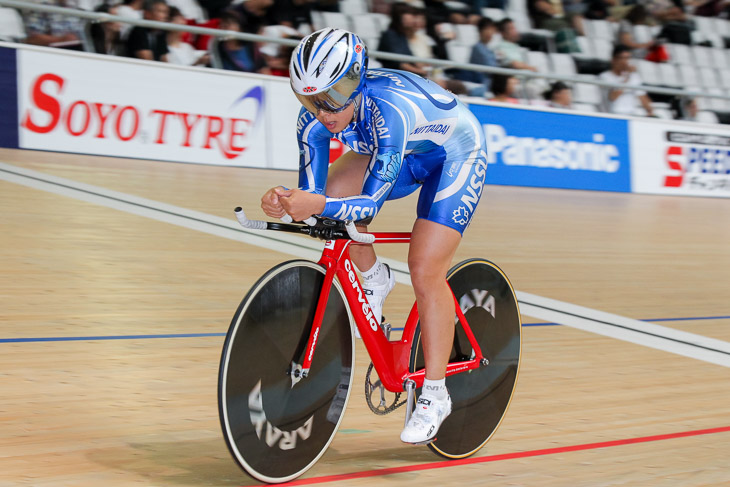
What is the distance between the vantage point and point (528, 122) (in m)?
10.5

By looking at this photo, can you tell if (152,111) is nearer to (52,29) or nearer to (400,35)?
(52,29)

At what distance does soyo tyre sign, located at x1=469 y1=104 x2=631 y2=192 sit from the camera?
1029 centimetres

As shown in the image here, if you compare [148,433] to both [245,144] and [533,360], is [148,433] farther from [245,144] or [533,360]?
[245,144]

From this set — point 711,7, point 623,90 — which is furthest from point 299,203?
point 711,7

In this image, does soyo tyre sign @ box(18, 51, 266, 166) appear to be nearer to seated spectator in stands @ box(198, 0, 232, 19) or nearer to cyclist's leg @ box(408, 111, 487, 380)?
seated spectator in stands @ box(198, 0, 232, 19)

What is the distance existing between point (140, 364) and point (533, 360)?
179 cm

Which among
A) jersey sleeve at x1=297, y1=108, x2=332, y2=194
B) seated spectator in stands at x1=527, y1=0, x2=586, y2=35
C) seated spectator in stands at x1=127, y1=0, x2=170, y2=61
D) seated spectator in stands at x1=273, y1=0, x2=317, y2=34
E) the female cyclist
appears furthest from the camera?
seated spectator in stands at x1=527, y1=0, x2=586, y2=35

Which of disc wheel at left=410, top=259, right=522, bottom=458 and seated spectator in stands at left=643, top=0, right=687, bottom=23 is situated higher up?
disc wheel at left=410, top=259, right=522, bottom=458

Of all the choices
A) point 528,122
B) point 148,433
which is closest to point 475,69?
point 528,122

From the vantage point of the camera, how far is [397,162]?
2572 millimetres

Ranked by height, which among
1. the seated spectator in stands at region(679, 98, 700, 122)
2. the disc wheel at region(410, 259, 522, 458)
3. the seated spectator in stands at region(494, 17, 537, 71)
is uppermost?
the disc wheel at region(410, 259, 522, 458)

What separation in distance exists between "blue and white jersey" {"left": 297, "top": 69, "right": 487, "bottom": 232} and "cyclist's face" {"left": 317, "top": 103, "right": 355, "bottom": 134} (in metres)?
0.05

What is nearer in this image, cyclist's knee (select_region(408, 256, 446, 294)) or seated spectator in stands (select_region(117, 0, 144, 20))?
cyclist's knee (select_region(408, 256, 446, 294))

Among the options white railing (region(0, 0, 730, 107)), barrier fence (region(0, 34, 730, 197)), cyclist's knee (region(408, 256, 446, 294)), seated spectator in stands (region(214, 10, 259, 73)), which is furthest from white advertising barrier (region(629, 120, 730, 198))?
cyclist's knee (region(408, 256, 446, 294))
